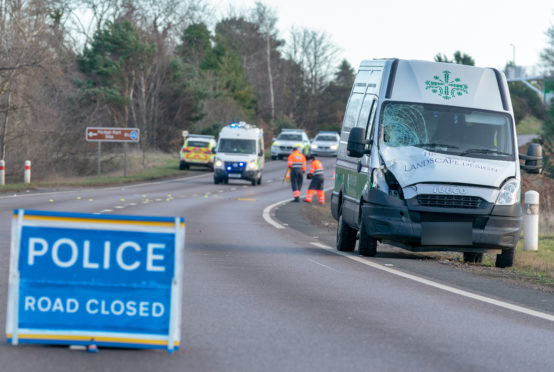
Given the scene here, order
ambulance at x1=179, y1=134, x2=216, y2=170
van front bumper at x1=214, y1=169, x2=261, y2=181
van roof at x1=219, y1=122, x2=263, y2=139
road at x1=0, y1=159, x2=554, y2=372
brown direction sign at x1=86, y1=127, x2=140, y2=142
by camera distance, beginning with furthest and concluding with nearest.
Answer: ambulance at x1=179, y1=134, x2=216, y2=170 < brown direction sign at x1=86, y1=127, x2=140, y2=142 < van roof at x1=219, y1=122, x2=263, y2=139 < van front bumper at x1=214, y1=169, x2=261, y2=181 < road at x1=0, y1=159, x2=554, y2=372

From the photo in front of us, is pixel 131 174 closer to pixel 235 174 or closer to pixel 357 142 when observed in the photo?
pixel 235 174

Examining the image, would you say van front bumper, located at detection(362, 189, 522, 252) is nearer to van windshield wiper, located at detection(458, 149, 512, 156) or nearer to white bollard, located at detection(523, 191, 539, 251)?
van windshield wiper, located at detection(458, 149, 512, 156)

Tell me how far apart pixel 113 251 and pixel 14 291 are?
2.14ft

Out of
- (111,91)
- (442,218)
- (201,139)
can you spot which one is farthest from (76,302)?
(111,91)

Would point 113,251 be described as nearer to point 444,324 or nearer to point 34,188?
point 444,324

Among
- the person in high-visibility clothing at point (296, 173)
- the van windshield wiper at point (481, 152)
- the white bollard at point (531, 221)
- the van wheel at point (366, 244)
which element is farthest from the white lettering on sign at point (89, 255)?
the person in high-visibility clothing at point (296, 173)

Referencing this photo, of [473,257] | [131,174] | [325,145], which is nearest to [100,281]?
[473,257]

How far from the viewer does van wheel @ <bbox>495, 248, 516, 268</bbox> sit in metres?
14.2

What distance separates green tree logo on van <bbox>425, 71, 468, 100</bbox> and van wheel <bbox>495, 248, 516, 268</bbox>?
215 centimetres

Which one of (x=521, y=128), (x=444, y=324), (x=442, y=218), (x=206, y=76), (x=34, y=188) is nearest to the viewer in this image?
(x=444, y=324)

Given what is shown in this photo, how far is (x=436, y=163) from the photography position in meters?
13.6

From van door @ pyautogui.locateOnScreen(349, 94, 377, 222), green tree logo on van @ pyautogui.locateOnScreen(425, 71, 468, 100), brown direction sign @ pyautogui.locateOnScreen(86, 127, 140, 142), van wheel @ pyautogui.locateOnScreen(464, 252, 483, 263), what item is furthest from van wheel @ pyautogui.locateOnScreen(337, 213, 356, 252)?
brown direction sign @ pyautogui.locateOnScreen(86, 127, 140, 142)

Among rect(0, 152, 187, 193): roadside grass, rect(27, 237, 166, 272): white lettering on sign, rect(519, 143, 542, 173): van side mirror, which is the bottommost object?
rect(0, 152, 187, 193): roadside grass

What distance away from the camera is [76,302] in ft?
22.4
